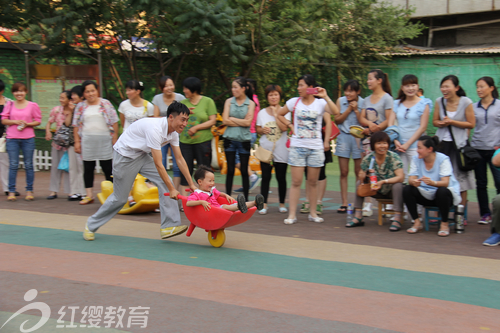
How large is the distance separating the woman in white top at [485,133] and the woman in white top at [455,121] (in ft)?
0.49

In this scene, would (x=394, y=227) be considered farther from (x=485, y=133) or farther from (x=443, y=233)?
(x=485, y=133)

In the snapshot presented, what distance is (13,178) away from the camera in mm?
8859

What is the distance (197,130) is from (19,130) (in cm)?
331

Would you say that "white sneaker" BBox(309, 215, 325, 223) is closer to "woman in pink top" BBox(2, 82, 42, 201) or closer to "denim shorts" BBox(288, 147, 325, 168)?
"denim shorts" BBox(288, 147, 325, 168)

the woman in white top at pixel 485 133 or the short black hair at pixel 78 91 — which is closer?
the woman in white top at pixel 485 133

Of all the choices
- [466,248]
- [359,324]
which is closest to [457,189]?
[466,248]

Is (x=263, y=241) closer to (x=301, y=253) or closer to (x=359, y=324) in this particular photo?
(x=301, y=253)

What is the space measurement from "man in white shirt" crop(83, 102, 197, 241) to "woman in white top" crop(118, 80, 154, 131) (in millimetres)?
1991

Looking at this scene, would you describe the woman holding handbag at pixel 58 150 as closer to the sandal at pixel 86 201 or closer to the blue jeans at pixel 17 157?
the blue jeans at pixel 17 157

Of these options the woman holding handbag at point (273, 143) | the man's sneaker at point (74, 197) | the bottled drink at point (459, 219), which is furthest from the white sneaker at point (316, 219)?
the man's sneaker at point (74, 197)

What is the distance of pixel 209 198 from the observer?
226 inches

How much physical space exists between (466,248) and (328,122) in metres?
2.57
